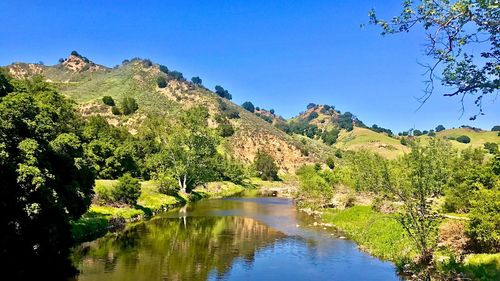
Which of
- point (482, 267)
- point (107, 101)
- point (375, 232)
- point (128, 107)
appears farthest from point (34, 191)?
point (107, 101)

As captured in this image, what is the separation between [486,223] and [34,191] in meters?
33.2

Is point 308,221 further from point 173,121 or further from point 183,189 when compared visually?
point 173,121

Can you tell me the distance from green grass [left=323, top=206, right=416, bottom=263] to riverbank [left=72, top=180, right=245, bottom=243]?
29348 mm

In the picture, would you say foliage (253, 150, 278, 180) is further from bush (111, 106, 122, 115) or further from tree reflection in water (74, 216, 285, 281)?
tree reflection in water (74, 216, 285, 281)

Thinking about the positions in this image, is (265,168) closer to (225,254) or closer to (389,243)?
(389,243)

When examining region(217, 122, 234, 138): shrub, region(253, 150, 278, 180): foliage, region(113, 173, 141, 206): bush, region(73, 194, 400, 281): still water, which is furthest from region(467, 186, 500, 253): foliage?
region(217, 122, 234, 138): shrub

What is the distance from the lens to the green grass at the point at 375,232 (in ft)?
135

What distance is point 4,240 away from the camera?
88.0 feet

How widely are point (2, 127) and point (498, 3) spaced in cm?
2936

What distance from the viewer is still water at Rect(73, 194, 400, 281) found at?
112 feet

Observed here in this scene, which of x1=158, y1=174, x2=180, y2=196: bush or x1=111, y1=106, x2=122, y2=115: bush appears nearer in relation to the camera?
x1=158, y1=174, x2=180, y2=196: bush

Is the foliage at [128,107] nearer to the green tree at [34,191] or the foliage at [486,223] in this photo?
the green tree at [34,191]

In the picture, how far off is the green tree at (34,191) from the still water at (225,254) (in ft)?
11.0

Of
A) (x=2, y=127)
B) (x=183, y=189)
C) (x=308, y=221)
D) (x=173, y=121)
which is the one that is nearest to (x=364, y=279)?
(x=2, y=127)
